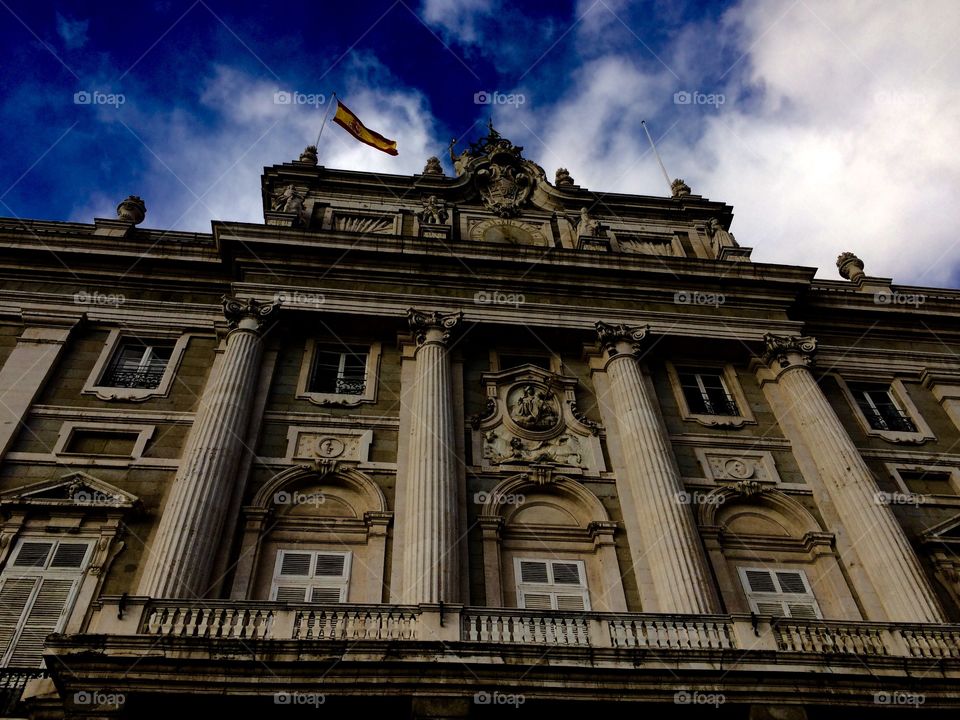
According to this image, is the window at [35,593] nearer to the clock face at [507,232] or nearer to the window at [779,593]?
the window at [779,593]

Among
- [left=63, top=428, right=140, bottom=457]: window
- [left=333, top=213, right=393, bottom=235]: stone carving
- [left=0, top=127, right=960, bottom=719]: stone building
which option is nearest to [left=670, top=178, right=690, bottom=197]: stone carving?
[left=0, top=127, right=960, bottom=719]: stone building

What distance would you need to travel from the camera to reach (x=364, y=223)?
81.4 ft

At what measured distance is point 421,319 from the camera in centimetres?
2081

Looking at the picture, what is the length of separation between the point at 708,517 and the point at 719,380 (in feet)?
17.7

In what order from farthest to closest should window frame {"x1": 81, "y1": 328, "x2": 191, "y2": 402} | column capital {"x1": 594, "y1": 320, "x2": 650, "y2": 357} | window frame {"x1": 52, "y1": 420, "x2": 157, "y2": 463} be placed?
1. column capital {"x1": 594, "y1": 320, "x2": 650, "y2": 357}
2. window frame {"x1": 81, "y1": 328, "x2": 191, "y2": 402}
3. window frame {"x1": 52, "y1": 420, "x2": 157, "y2": 463}

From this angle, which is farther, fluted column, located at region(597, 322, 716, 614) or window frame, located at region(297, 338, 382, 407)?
window frame, located at region(297, 338, 382, 407)

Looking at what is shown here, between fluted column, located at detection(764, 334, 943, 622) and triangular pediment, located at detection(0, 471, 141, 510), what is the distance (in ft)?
51.1

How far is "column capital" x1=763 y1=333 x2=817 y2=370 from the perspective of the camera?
70.9 feet

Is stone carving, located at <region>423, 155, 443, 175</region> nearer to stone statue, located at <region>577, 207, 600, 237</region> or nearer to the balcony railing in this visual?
stone statue, located at <region>577, 207, 600, 237</region>

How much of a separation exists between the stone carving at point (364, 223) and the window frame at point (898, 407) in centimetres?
1418

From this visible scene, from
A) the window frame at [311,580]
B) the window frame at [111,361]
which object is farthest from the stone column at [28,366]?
the window frame at [311,580]

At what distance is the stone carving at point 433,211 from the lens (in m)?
24.4

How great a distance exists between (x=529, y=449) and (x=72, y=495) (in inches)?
393

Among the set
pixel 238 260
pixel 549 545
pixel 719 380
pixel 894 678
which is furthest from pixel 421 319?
pixel 894 678
